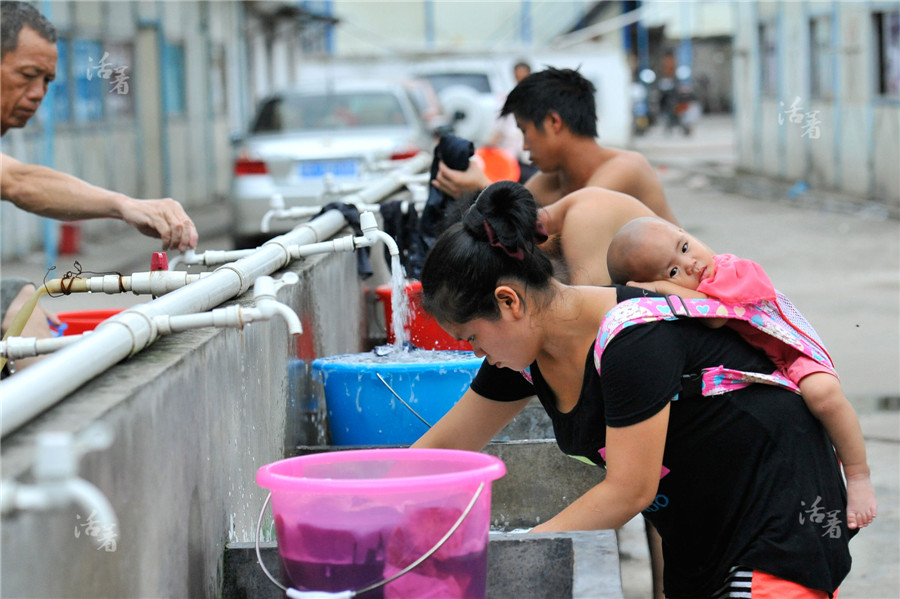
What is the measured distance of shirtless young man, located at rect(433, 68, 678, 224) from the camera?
4496 millimetres

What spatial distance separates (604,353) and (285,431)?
52.0 inches

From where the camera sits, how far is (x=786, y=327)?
2.46 m

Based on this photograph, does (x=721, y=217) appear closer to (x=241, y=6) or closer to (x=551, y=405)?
(x=241, y=6)

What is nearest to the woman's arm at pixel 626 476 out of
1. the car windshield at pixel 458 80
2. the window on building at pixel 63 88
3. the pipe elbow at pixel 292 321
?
the pipe elbow at pixel 292 321

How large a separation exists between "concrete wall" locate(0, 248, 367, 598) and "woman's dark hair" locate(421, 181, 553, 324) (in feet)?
1.60

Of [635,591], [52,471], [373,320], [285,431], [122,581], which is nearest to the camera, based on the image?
[52,471]


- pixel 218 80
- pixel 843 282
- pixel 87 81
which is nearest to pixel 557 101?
pixel 843 282

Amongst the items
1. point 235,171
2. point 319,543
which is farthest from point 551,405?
point 235,171

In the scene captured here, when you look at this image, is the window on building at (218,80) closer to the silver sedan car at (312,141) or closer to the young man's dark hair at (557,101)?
the silver sedan car at (312,141)

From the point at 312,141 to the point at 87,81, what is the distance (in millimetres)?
4177

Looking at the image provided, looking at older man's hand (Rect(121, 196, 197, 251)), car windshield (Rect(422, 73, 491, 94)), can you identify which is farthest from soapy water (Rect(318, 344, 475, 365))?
car windshield (Rect(422, 73, 491, 94))

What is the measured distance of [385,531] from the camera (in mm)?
1862

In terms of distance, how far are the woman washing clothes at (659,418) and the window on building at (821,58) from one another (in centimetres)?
Result: 1554
